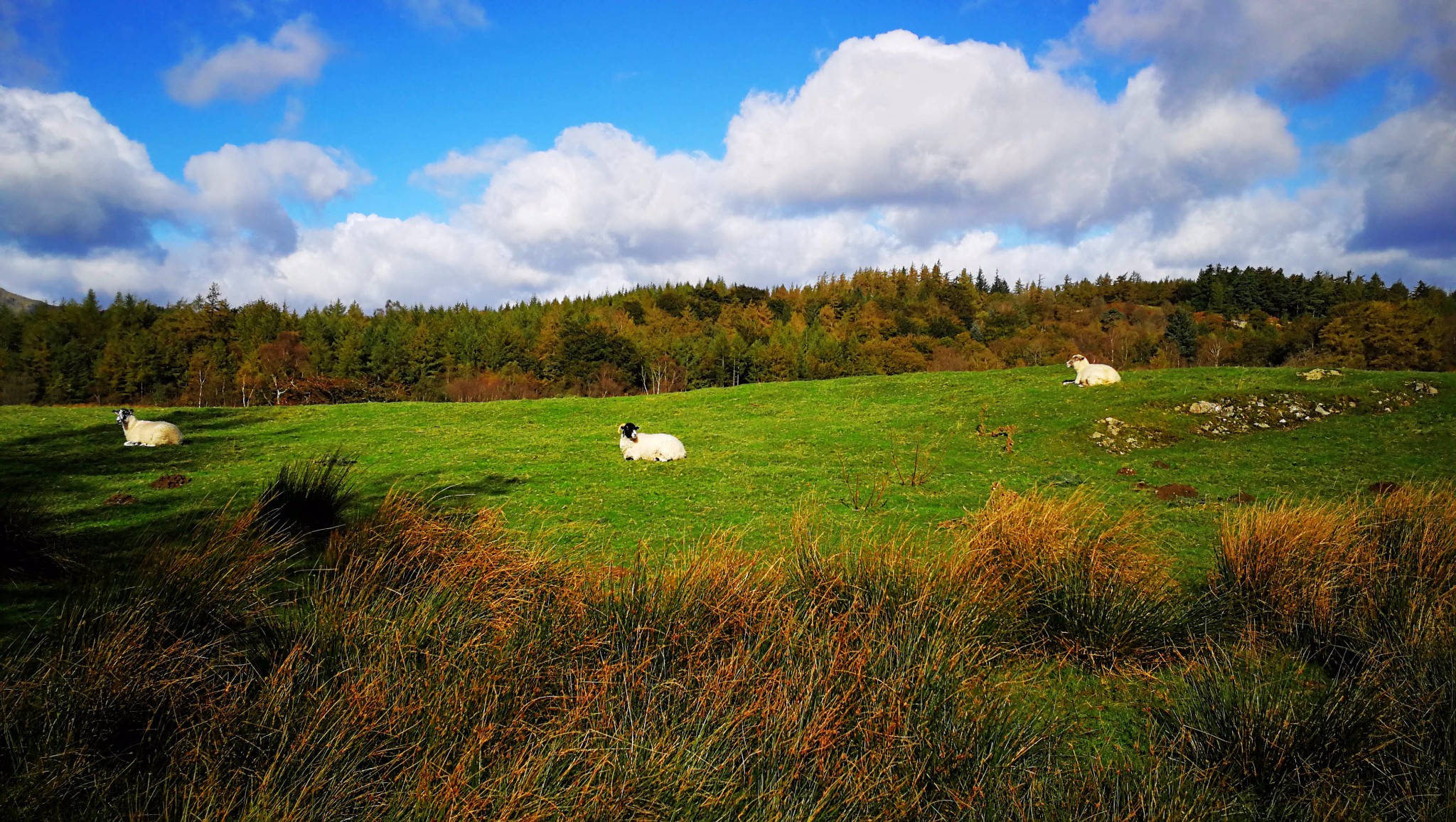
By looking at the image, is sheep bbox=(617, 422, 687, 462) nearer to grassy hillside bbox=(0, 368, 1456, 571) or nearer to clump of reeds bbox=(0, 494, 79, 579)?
grassy hillside bbox=(0, 368, 1456, 571)

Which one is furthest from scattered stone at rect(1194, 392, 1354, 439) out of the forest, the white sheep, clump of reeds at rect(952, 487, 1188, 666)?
the forest

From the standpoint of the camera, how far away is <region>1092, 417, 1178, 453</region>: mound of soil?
65.2 feet

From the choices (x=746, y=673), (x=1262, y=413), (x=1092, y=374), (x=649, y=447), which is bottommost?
(x=746, y=673)

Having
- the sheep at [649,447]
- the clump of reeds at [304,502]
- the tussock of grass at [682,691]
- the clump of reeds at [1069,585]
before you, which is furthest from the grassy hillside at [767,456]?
the clump of reeds at [1069,585]

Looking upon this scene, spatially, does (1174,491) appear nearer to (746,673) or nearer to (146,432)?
(746,673)

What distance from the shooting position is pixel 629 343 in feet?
312

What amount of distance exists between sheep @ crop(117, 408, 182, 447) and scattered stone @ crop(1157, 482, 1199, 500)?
26867 mm

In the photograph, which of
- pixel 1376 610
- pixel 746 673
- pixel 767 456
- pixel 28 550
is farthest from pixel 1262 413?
pixel 28 550

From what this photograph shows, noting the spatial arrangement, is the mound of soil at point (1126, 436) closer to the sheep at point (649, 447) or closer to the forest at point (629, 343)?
the sheep at point (649, 447)

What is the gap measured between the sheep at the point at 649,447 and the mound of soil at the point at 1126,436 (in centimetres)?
1239

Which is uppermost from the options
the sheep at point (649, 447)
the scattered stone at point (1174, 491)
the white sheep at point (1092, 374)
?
the white sheep at point (1092, 374)

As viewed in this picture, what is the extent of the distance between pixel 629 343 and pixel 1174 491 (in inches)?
3306

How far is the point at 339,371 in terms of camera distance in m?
93.0

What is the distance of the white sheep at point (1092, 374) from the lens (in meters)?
26.2
